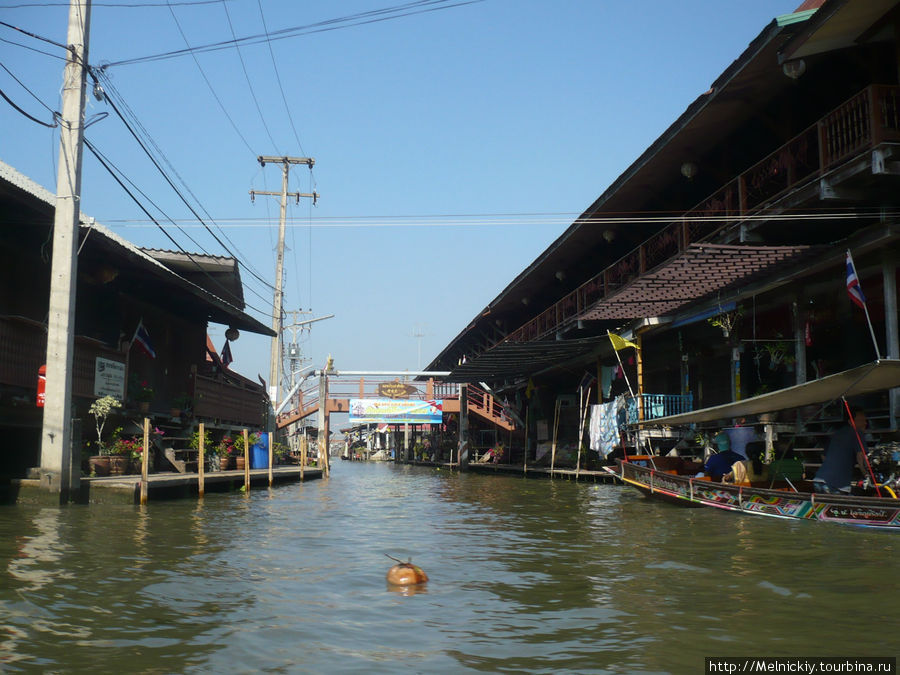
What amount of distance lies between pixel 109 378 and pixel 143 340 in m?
2.37

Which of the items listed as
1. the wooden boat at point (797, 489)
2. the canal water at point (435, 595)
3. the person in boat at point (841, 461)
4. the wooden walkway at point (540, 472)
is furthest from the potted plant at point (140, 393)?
the person in boat at point (841, 461)

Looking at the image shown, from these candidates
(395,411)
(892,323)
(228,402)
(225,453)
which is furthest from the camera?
(395,411)

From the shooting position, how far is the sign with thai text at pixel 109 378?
16578mm

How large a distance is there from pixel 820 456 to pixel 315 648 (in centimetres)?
1203

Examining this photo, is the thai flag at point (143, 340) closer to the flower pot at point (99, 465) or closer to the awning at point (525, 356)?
the flower pot at point (99, 465)

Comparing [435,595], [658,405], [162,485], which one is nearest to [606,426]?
[658,405]

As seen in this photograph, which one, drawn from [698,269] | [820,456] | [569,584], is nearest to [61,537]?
[569,584]

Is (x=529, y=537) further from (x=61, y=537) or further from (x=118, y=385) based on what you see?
(x=118, y=385)

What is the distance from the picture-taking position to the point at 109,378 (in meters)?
17.2

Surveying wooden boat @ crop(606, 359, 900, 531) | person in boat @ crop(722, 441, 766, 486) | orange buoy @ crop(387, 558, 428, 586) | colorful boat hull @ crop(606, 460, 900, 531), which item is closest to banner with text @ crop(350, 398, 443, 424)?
colorful boat hull @ crop(606, 460, 900, 531)

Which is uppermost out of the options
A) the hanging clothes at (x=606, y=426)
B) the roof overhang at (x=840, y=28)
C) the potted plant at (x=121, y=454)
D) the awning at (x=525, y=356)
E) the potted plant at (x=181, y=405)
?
the roof overhang at (x=840, y=28)

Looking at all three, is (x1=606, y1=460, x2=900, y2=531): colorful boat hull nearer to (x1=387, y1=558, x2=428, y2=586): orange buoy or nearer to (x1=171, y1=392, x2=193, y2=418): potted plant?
(x1=387, y1=558, x2=428, y2=586): orange buoy

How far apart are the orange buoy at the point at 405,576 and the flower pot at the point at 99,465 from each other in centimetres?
1052

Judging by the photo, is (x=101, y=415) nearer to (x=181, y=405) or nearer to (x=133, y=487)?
(x=133, y=487)
